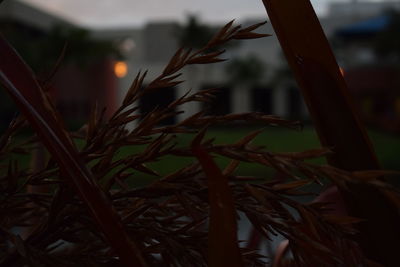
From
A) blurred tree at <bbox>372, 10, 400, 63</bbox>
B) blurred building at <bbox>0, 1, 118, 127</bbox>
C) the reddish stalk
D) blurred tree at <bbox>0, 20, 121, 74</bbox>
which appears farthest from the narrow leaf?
blurred tree at <bbox>372, 10, 400, 63</bbox>

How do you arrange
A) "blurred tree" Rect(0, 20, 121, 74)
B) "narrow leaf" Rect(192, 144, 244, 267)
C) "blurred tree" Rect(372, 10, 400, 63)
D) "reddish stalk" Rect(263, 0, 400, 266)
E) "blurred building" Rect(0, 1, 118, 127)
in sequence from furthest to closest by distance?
"blurred tree" Rect(372, 10, 400, 63)
"blurred tree" Rect(0, 20, 121, 74)
"blurred building" Rect(0, 1, 118, 127)
"reddish stalk" Rect(263, 0, 400, 266)
"narrow leaf" Rect(192, 144, 244, 267)

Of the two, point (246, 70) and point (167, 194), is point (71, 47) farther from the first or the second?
point (167, 194)

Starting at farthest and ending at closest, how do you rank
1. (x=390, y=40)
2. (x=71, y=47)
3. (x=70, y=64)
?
(x=70, y=64)
(x=390, y=40)
(x=71, y=47)

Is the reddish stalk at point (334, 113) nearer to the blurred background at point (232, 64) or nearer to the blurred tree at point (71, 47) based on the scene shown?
the blurred background at point (232, 64)

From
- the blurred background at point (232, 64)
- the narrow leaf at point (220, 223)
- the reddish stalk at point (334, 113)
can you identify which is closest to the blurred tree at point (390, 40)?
the blurred background at point (232, 64)

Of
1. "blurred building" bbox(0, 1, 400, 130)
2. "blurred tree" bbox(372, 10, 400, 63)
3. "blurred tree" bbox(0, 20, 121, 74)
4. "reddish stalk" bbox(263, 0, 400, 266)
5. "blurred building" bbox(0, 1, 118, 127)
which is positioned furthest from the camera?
"blurred building" bbox(0, 1, 400, 130)

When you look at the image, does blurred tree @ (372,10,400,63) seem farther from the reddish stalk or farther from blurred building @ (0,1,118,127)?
the reddish stalk

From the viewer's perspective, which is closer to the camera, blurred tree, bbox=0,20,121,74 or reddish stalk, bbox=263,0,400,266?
reddish stalk, bbox=263,0,400,266

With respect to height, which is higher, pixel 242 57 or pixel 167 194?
pixel 167 194

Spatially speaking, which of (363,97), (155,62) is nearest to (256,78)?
(155,62)

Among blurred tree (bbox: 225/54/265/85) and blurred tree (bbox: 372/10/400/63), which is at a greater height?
blurred tree (bbox: 372/10/400/63)

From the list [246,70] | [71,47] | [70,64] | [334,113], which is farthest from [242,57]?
[334,113]

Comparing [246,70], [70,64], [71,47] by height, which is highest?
[71,47]

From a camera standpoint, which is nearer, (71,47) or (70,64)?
(71,47)
